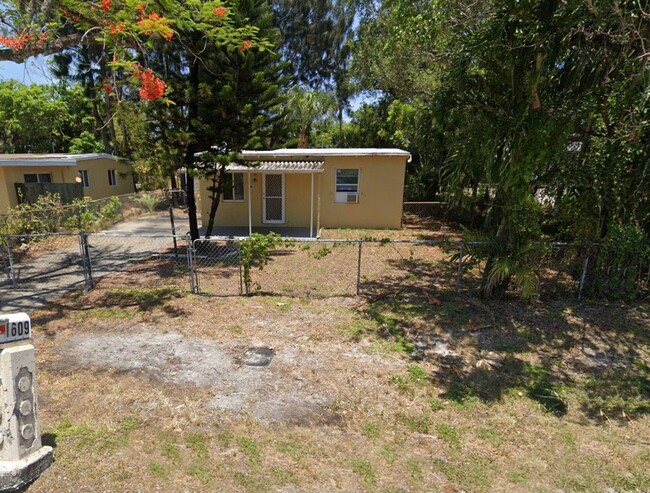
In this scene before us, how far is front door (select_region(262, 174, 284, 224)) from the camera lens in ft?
44.8

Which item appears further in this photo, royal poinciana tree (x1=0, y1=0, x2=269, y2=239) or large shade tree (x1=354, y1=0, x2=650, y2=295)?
royal poinciana tree (x1=0, y1=0, x2=269, y2=239)

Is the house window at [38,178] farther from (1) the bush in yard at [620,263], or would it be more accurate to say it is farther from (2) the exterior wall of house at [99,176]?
(1) the bush in yard at [620,263]

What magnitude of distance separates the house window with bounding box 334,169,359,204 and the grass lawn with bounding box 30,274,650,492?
7893mm

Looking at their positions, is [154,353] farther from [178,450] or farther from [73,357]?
[178,450]

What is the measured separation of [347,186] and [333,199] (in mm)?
686

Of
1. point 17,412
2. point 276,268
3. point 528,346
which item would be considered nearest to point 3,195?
point 276,268

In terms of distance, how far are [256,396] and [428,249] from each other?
815 cm

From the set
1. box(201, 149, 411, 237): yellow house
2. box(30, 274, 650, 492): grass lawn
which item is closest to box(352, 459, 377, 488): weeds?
box(30, 274, 650, 492): grass lawn

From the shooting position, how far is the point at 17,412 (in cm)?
291

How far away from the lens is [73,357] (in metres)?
4.85

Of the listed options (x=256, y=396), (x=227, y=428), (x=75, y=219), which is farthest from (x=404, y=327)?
(x=75, y=219)

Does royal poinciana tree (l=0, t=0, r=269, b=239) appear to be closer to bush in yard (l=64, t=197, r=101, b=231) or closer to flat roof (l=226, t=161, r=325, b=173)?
flat roof (l=226, t=161, r=325, b=173)

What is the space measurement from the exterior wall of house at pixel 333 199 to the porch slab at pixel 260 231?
0.98 ft

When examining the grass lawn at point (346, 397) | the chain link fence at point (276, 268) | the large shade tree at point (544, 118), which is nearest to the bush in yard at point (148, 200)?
the chain link fence at point (276, 268)
